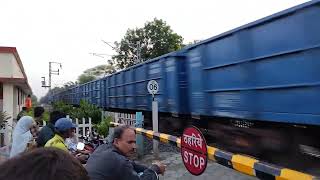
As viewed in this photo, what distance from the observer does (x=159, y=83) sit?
13.6 meters

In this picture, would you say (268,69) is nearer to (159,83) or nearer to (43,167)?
(43,167)

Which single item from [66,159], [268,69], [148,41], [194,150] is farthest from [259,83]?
[148,41]

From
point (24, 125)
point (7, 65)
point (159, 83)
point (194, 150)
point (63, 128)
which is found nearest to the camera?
point (194, 150)

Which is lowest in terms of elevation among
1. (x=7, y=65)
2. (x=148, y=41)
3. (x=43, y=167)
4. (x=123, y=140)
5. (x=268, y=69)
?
(x=123, y=140)

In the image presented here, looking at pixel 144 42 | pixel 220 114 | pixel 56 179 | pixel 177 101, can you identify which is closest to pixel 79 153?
pixel 220 114

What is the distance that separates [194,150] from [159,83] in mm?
8986

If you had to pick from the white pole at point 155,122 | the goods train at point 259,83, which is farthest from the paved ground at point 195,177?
the goods train at point 259,83

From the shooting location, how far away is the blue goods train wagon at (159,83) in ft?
38.7

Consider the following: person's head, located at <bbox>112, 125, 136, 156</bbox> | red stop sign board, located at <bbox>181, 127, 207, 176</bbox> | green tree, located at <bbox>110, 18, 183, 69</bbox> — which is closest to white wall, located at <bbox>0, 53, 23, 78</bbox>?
red stop sign board, located at <bbox>181, 127, 207, 176</bbox>

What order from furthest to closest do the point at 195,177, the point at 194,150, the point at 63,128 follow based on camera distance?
1. the point at 195,177
2. the point at 63,128
3. the point at 194,150

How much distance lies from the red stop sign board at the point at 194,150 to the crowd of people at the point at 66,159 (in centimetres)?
42

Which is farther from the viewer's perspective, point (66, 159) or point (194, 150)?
point (194, 150)

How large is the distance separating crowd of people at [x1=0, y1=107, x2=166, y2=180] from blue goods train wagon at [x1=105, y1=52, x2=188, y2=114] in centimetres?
442

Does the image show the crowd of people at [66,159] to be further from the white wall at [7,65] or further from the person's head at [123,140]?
the white wall at [7,65]
